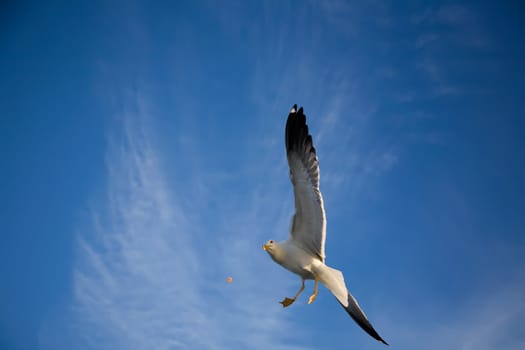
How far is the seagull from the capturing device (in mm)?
6113

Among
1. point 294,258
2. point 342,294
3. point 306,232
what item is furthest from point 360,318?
point 306,232

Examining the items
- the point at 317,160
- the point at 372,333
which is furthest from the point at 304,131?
the point at 372,333

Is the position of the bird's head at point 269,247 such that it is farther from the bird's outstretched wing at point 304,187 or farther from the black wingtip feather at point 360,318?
the black wingtip feather at point 360,318

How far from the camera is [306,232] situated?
249 inches

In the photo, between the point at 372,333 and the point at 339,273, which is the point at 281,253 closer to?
the point at 339,273

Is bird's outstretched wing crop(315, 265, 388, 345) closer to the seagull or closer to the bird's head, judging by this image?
the seagull

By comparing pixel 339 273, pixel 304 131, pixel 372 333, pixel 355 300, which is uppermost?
pixel 304 131

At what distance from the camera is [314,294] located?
6316 mm

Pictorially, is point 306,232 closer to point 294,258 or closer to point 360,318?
point 294,258

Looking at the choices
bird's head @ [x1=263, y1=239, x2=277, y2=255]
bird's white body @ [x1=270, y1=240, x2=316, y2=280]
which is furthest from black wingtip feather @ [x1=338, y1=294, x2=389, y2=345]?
bird's head @ [x1=263, y1=239, x2=277, y2=255]

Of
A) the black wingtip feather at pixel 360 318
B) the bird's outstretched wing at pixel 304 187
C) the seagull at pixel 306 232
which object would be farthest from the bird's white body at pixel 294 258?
the black wingtip feather at pixel 360 318

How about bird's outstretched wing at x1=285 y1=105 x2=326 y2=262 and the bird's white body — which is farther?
the bird's white body

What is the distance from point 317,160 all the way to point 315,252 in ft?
5.92

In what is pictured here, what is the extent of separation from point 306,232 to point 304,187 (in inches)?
35.6
